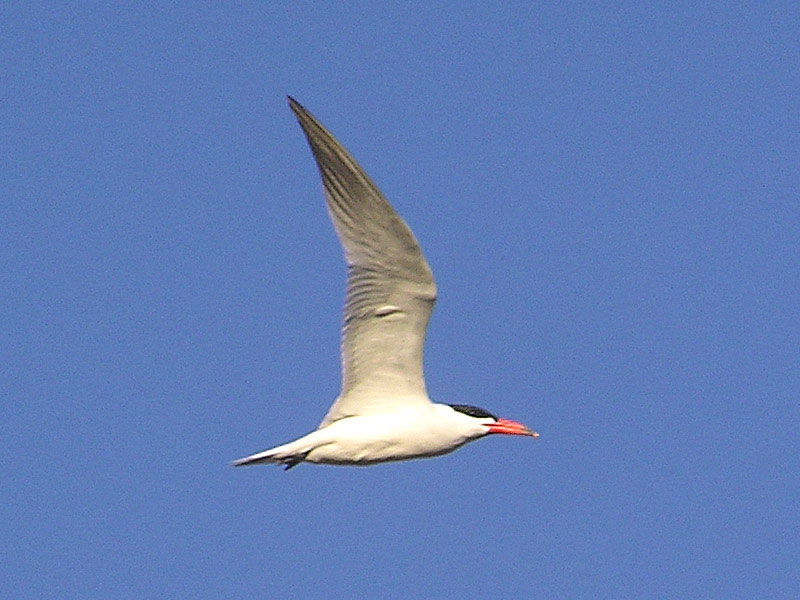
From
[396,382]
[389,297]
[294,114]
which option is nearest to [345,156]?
[294,114]

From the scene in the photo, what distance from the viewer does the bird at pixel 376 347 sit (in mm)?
11523

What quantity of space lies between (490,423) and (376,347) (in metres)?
1.32

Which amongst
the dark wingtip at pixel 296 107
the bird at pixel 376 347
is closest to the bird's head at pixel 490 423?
the bird at pixel 376 347

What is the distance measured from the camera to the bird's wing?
11422mm

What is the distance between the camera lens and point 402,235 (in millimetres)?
11602

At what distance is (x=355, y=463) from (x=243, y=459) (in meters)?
0.94

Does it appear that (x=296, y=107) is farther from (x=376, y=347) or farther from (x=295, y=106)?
(x=376, y=347)

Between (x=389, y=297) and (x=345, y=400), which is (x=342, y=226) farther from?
(x=345, y=400)

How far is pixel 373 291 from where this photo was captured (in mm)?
12000

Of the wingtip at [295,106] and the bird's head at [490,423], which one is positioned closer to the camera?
the wingtip at [295,106]

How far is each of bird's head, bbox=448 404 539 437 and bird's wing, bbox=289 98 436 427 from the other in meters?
0.47

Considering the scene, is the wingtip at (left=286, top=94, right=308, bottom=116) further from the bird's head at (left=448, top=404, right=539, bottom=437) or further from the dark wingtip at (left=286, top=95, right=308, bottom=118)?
the bird's head at (left=448, top=404, right=539, bottom=437)

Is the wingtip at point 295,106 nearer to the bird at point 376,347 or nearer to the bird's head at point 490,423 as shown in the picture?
the bird at point 376,347

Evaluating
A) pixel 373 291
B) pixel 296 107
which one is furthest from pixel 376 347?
pixel 296 107
